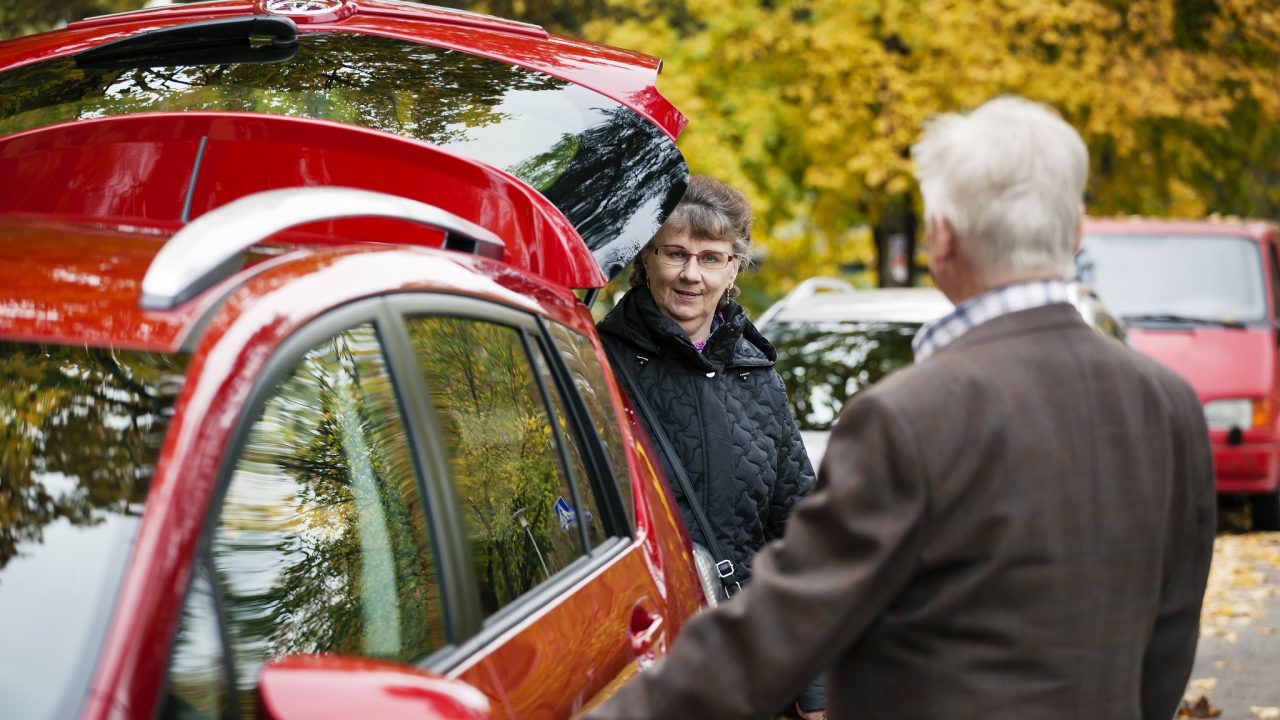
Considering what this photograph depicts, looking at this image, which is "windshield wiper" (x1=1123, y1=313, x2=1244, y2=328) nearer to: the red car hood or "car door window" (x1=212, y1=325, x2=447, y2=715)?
the red car hood

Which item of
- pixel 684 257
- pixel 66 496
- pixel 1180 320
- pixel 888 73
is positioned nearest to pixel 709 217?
pixel 684 257

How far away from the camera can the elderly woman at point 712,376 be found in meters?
3.50

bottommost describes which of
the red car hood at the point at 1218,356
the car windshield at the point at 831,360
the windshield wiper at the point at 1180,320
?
the red car hood at the point at 1218,356

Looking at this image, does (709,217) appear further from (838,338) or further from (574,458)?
(838,338)

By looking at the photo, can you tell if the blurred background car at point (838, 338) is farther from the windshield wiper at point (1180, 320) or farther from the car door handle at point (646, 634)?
the car door handle at point (646, 634)

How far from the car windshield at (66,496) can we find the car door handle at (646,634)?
1073mm

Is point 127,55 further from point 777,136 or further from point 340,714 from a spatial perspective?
point 777,136

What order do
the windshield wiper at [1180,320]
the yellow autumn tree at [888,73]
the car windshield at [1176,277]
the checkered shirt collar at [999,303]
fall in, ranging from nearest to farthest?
the checkered shirt collar at [999,303]
the windshield wiper at [1180,320]
the car windshield at [1176,277]
the yellow autumn tree at [888,73]

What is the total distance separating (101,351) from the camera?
74.9 inches

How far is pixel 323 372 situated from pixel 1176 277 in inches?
398

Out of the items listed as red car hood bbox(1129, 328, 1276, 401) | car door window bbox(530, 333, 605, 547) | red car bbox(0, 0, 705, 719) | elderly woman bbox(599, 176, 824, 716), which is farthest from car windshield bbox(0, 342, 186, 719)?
red car hood bbox(1129, 328, 1276, 401)

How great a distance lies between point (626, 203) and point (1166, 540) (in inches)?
59.8

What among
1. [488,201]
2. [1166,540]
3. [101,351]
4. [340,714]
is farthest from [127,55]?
[1166,540]

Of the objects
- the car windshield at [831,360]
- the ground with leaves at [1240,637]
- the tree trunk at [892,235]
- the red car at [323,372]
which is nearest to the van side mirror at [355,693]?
the red car at [323,372]
